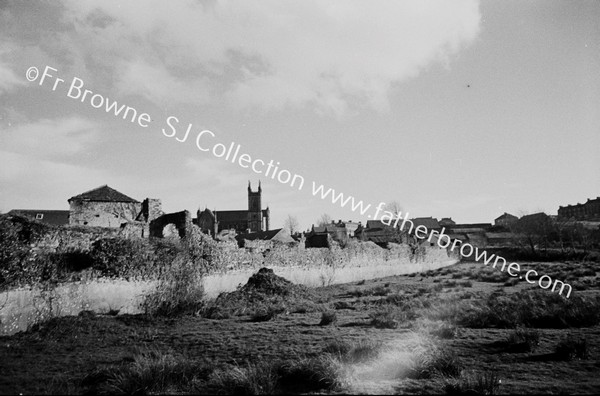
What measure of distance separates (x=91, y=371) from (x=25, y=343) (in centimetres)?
320

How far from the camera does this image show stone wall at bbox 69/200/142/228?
103 feet

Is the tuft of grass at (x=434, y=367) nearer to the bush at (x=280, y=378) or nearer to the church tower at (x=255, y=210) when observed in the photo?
the bush at (x=280, y=378)

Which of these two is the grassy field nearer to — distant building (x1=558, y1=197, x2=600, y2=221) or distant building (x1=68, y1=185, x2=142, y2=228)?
distant building (x1=68, y1=185, x2=142, y2=228)

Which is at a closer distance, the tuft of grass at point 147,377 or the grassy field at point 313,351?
the tuft of grass at point 147,377

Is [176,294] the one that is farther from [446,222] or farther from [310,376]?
[446,222]

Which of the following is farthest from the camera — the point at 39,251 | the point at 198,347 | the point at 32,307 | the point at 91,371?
the point at 39,251

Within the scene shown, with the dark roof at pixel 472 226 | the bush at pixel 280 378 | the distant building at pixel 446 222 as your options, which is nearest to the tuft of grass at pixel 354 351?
the bush at pixel 280 378

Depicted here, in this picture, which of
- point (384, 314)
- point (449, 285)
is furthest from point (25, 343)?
point (449, 285)

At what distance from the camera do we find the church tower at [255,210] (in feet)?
348

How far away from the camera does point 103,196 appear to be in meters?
33.5

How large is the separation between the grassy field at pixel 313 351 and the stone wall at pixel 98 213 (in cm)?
2477

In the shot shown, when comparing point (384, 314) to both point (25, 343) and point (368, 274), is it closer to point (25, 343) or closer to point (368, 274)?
point (25, 343)

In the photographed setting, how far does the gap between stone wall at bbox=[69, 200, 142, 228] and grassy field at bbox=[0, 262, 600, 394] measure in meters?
24.8

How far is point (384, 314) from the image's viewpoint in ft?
33.5
